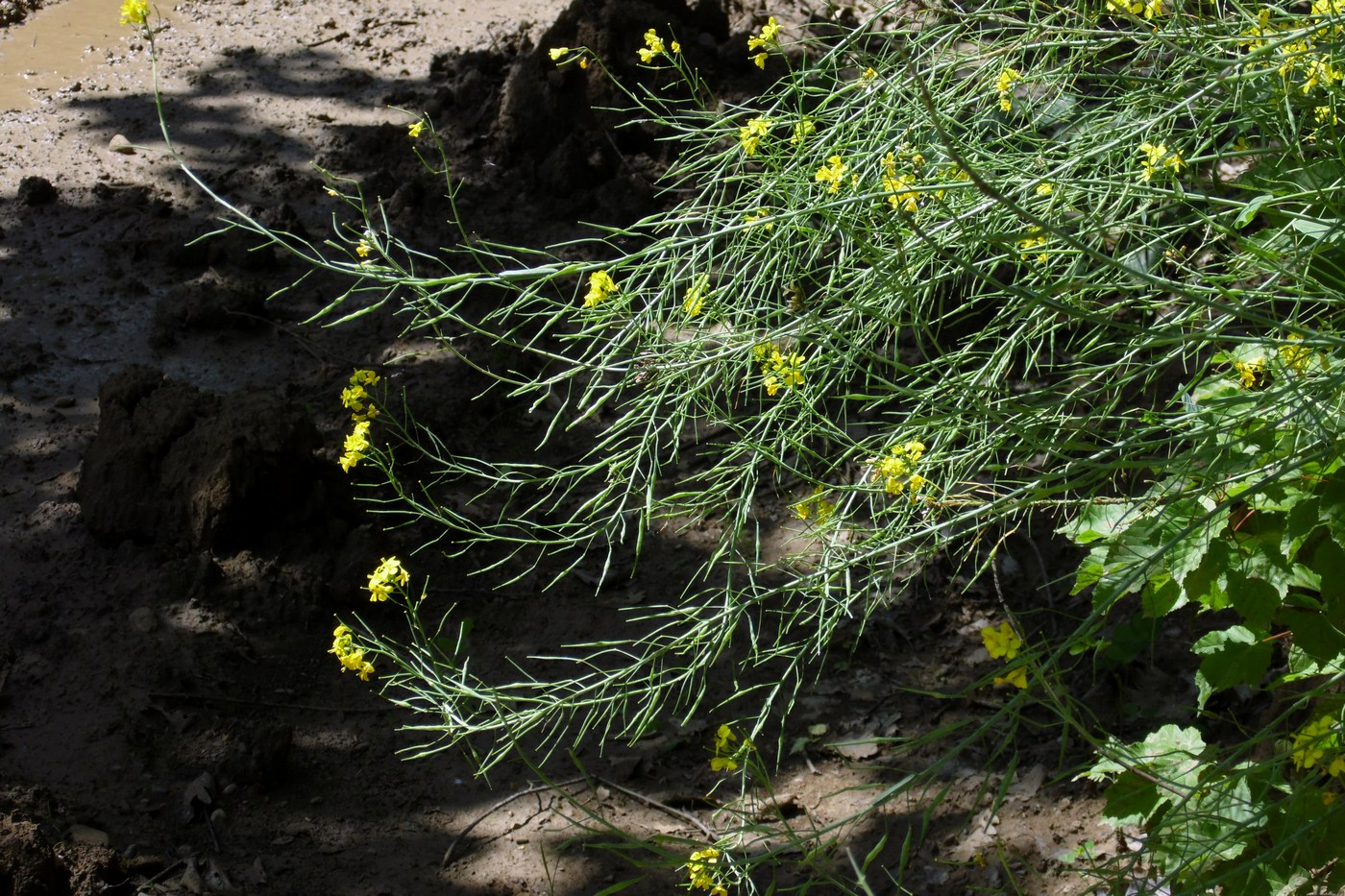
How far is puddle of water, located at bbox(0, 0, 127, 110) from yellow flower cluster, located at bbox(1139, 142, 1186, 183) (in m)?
4.64

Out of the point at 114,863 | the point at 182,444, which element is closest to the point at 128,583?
the point at 182,444

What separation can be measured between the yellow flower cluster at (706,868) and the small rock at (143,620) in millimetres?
1666

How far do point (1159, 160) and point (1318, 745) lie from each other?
3.20 feet

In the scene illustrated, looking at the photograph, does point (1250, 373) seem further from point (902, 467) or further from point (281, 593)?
point (281, 593)

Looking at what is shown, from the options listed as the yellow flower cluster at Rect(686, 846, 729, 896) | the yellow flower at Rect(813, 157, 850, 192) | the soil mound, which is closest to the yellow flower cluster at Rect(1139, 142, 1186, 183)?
the yellow flower at Rect(813, 157, 850, 192)

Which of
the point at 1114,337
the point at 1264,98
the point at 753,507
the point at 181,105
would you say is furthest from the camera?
the point at 181,105

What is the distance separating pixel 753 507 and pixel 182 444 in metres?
1.55

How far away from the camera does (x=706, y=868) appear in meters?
1.95

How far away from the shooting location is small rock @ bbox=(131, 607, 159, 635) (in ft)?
9.93

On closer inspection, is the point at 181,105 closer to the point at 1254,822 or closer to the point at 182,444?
the point at 182,444

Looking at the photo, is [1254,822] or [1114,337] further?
[1114,337]

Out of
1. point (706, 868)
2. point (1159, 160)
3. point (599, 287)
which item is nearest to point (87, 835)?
point (706, 868)

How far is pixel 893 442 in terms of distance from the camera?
236 centimetres

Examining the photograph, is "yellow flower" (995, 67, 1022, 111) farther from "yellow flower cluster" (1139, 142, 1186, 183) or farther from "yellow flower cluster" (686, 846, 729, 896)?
"yellow flower cluster" (686, 846, 729, 896)
